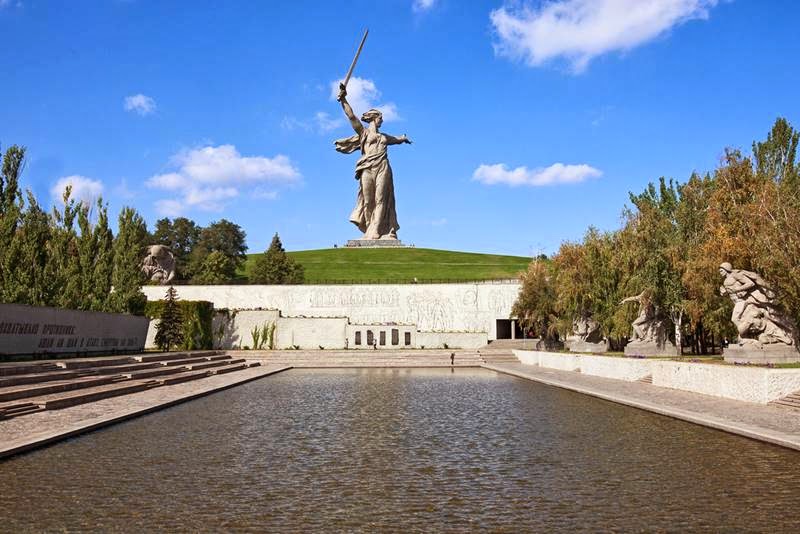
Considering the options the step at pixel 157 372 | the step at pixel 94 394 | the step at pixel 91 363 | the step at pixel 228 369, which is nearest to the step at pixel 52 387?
the step at pixel 94 394

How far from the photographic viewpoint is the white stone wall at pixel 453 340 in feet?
165

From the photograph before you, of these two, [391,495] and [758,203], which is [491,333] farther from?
[391,495]

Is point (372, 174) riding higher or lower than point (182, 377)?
higher

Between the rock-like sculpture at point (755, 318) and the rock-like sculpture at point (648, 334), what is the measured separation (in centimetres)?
843

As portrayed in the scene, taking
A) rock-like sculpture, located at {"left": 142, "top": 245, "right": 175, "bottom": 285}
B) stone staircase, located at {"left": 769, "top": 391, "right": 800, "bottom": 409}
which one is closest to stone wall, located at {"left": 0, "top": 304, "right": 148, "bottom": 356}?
stone staircase, located at {"left": 769, "top": 391, "right": 800, "bottom": 409}

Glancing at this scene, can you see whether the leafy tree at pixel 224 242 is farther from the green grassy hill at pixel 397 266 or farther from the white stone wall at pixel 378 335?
the white stone wall at pixel 378 335

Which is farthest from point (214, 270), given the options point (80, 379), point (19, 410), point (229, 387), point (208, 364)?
point (19, 410)

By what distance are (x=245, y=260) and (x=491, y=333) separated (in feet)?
180

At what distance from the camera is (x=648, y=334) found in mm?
29469

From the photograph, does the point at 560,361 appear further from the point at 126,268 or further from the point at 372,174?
the point at 372,174

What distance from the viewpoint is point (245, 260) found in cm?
9981

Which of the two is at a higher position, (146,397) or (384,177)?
(384,177)

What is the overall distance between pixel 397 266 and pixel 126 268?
140 ft

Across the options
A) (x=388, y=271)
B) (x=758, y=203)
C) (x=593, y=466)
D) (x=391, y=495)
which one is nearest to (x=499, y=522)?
(x=391, y=495)
